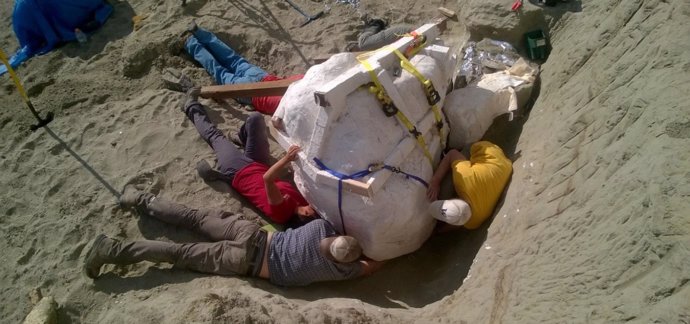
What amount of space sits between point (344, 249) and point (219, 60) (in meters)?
3.13

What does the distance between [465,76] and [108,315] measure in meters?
3.53

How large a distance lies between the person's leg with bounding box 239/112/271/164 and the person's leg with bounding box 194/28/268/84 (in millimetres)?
860

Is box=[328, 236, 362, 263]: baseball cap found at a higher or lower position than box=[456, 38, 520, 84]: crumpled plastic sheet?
lower

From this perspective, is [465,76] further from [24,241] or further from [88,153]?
[24,241]

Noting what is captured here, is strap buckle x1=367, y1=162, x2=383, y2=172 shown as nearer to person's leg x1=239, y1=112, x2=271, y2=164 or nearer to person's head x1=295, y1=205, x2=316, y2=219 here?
person's head x1=295, y1=205, x2=316, y2=219

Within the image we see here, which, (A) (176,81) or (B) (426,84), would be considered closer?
(B) (426,84)

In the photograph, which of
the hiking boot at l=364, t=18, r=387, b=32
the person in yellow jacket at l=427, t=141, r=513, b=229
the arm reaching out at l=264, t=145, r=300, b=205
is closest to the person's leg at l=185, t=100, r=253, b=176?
the arm reaching out at l=264, t=145, r=300, b=205

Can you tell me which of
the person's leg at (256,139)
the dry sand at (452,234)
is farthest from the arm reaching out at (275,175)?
the person's leg at (256,139)

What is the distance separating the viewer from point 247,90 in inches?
180

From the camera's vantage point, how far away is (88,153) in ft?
15.5

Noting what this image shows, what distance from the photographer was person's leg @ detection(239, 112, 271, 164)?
4379 millimetres

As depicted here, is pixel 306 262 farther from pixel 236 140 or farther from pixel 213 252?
pixel 236 140

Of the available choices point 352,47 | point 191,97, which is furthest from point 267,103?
point 352,47

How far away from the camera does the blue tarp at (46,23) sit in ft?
19.5
